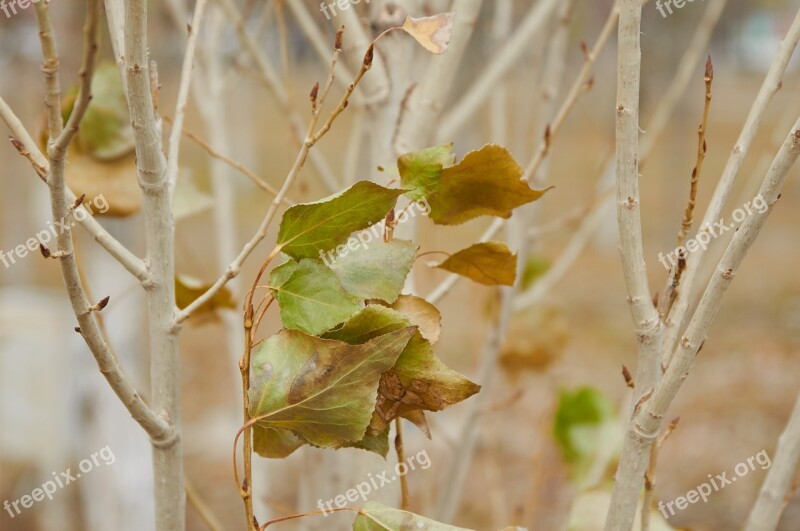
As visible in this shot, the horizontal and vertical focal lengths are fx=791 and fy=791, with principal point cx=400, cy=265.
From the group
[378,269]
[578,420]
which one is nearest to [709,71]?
[378,269]

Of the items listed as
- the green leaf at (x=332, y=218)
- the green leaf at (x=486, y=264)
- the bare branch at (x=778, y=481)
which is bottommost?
the bare branch at (x=778, y=481)

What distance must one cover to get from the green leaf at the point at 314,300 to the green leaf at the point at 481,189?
11 cm

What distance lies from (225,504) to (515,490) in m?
1.55

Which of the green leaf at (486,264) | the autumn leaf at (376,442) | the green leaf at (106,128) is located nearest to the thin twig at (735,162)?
the green leaf at (486,264)

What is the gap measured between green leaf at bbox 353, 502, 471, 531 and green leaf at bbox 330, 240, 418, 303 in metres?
0.14

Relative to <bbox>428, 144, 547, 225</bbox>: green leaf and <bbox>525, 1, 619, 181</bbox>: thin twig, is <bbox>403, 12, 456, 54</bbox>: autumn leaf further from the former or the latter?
<bbox>525, 1, 619, 181</bbox>: thin twig

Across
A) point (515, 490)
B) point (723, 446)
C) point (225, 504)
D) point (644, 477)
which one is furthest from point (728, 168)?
point (723, 446)

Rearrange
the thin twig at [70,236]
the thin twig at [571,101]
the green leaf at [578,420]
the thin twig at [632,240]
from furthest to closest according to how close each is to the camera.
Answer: the green leaf at [578,420]
the thin twig at [571,101]
the thin twig at [632,240]
the thin twig at [70,236]

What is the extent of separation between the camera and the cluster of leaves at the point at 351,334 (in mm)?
523

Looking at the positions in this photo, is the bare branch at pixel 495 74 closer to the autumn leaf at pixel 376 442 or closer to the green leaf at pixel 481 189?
the green leaf at pixel 481 189

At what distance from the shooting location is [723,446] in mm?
4598

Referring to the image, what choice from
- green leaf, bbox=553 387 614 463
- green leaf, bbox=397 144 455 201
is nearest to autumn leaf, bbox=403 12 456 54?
green leaf, bbox=397 144 455 201

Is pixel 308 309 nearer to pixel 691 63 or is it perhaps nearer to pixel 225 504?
pixel 691 63

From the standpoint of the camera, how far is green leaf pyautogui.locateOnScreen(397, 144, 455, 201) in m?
0.58
